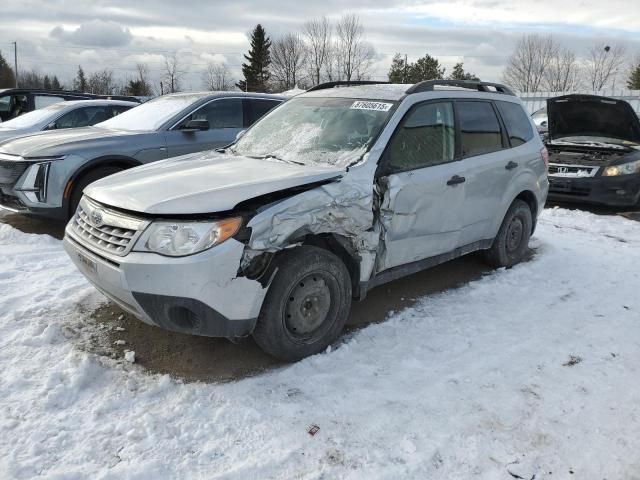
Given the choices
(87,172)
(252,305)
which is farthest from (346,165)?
(87,172)

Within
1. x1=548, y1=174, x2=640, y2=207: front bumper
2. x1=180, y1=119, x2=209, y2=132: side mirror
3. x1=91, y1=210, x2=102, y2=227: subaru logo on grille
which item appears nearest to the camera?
x1=91, y1=210, x2=102, y2=227: subaru logo on grille

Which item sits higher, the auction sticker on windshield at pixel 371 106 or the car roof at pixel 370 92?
the car roof at pixel 370 92

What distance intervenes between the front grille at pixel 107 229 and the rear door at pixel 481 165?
2.69 metres

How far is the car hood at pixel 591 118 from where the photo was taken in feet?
27.4

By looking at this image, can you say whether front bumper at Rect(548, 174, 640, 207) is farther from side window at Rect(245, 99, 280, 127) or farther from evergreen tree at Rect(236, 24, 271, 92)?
evergreen tree at Rect(236, 24, 271, 92)

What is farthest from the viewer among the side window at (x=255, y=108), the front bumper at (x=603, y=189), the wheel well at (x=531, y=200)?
the front bumper at (x=603, y=189)

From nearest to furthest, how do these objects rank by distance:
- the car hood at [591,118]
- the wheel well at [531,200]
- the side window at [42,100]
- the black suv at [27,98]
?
the wheel well at [531,200]
the car hood at [591,118]
the black suv at [27,98]
the side window at [42,100]

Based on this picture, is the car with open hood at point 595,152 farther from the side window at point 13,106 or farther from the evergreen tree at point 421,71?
the evergreen tree at point 421,71

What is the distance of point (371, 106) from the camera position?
4.09 meters

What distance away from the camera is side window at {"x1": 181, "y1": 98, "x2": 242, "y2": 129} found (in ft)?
22.9

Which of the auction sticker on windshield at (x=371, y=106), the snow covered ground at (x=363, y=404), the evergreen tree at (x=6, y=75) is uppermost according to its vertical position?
the evergreen tree at (x=6, y=75)

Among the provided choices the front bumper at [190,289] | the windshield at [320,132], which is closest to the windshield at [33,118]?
the windshield at [320,132]

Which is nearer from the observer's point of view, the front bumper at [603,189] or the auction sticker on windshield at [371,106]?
the auction sticker on windshield at [371,106]

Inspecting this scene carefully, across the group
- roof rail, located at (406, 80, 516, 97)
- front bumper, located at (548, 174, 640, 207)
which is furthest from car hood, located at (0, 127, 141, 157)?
front bumper, located at (548, 174, 640, 207)
